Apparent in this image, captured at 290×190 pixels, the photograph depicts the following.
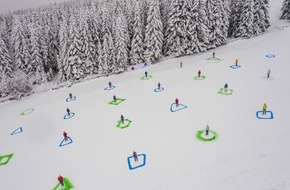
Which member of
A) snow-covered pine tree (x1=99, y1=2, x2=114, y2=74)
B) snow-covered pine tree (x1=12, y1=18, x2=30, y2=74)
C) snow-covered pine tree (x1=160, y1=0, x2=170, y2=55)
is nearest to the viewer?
snow-covered pine tree (x1=99, y1=2, x2=114, y2=74)

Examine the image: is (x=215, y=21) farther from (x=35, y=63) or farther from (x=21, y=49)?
(x=21, y=49)

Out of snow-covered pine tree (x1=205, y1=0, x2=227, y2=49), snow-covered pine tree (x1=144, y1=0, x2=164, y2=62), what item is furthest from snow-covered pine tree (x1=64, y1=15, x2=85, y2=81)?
snow-covered pine tree (x1=205, y1=0, x2=227, y2=49)

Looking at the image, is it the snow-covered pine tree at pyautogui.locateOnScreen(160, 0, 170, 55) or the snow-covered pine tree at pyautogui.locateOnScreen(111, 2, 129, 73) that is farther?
the snow-covered pine tree at pyautogui.locateOnScreen(160, 0, 170, 55)

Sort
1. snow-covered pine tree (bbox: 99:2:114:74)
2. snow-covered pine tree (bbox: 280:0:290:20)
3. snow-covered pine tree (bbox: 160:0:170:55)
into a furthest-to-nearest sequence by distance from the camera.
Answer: snow-covered pine tree (bbox: 280:0:290:20) < snow-covered pine tree (bbox: 160:0:170:55) < snow-covered pine tree (bbox: 99:2:114:74)

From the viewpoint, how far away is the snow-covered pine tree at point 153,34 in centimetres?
3681

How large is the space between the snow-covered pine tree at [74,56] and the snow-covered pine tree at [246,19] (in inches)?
1215

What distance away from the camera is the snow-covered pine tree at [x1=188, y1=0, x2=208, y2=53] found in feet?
122

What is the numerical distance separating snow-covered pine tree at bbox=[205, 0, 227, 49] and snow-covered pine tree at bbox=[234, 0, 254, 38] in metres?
4.47

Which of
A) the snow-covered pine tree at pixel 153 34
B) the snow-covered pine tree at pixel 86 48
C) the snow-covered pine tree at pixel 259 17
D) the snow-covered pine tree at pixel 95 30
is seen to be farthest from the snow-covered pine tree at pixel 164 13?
the snow-covered pine tree at pixel 259 17

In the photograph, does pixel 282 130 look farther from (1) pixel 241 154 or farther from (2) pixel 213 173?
(2) pixel 213 173

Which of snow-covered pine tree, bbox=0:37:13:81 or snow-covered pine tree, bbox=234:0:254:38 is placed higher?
snow-covered pine tree, bbox=234:0:254:38

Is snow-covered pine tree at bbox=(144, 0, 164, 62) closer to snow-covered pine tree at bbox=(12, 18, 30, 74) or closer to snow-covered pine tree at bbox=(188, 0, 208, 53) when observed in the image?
snow-covered pine tree at bbox=(188, 0, 208, 53)

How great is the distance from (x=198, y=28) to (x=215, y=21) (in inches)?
148

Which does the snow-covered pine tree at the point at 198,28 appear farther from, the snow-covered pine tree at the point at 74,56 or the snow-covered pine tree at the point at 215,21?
the snow-covered pine tree at the point at 74,56
